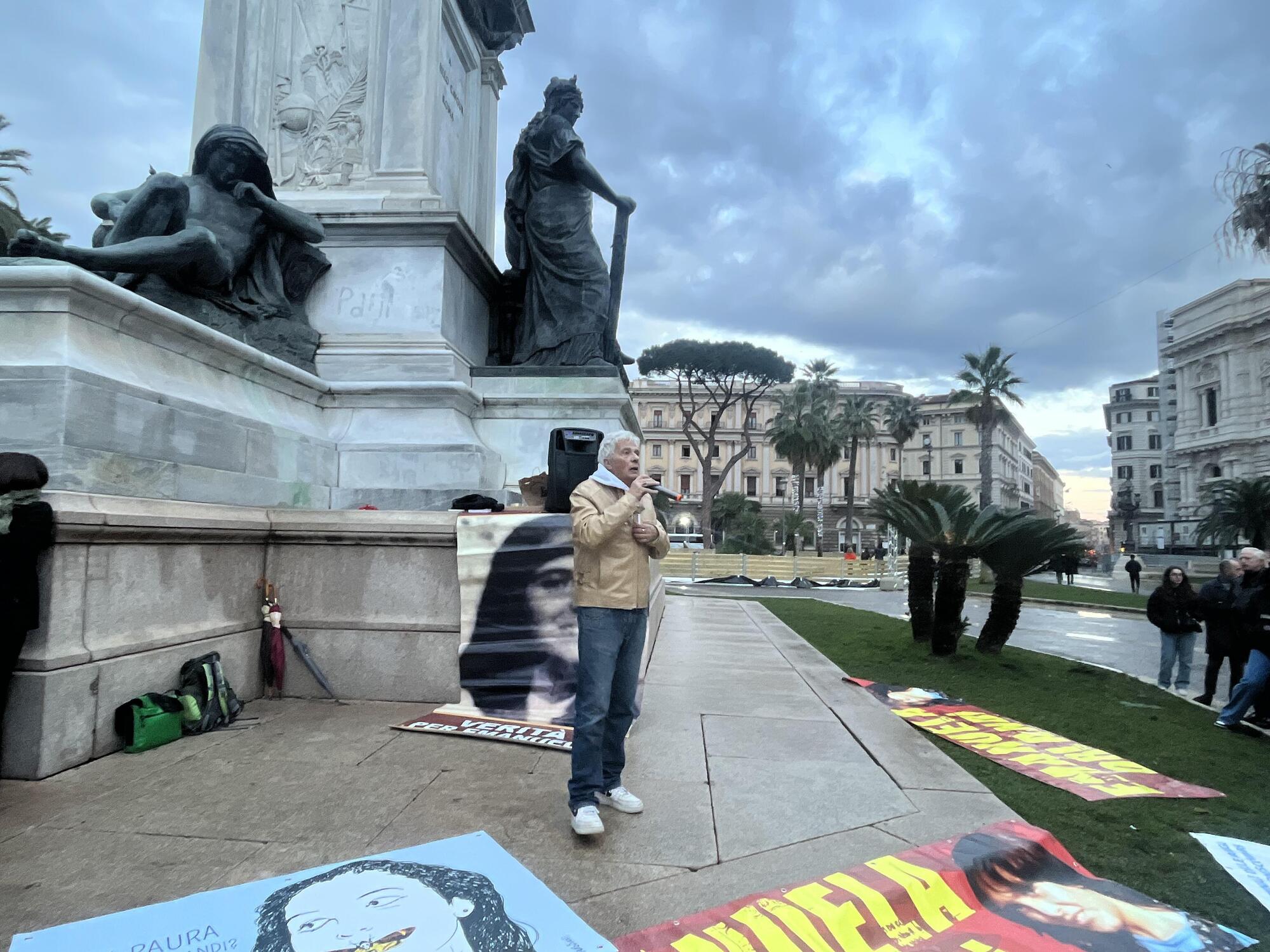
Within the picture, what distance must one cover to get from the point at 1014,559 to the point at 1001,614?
73 centimetres

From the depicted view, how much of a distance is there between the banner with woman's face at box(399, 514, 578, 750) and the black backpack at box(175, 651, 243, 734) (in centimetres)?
129

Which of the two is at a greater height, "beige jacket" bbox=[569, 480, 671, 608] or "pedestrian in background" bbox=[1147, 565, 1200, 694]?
"beige jacket" bbox=[569, 480, 671, 608]

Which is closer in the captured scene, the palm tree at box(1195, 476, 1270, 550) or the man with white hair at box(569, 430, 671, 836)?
the man with white hair at box(569, 430, 671, 836)

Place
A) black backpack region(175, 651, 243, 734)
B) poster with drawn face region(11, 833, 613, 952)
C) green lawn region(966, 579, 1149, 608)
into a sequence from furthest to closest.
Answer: green lawn region(966, 579, 1149, 608) → black backpack region(175, 651, 243, 734) → poster with drawn face region(11, 833, 613, 952)

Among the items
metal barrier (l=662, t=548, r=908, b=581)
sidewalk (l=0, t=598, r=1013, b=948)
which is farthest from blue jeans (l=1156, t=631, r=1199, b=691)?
metal barrier (l=662, t=548, r=908, b=581)

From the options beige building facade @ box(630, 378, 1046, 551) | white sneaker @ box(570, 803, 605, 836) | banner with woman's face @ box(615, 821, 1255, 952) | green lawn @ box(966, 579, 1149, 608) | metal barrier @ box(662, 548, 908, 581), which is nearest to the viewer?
banner with woman's face @ box(615, 821, 1255, 952)

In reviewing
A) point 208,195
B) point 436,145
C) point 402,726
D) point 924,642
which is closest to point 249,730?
point 402,726

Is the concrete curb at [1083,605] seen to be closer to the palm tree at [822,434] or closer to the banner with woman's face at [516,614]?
the banner with woman's face at [516,614]

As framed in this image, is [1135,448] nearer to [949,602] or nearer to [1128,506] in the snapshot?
[1128,506]

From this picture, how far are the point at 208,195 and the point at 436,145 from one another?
238 cm

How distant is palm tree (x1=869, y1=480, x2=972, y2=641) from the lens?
31.2ft

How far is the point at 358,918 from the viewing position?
230 centimetres

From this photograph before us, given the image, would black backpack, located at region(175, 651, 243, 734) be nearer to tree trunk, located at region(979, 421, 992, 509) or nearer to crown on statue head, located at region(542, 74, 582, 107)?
crown on statue head, located at region(542, 74, 582, 107)

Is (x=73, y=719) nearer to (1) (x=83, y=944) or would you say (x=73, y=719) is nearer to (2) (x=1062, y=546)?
(1) (x=83, y=944)
